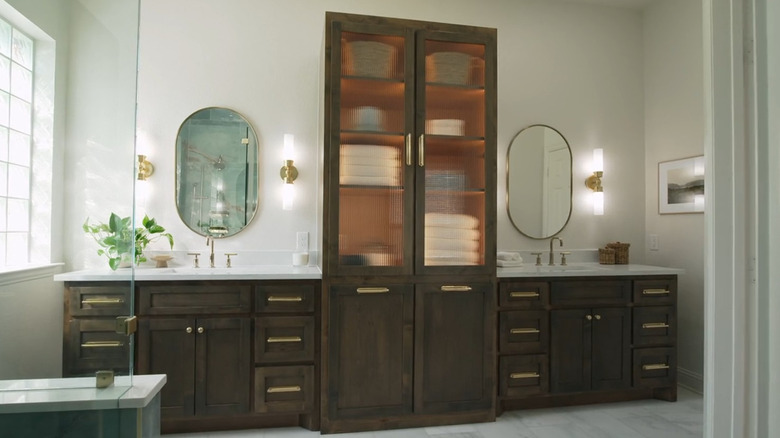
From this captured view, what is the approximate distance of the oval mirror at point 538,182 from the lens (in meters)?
3.58

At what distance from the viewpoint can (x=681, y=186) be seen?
350 centimetres

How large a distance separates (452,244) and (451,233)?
0.07 metres

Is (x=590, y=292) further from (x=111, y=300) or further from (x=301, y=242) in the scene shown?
(x=111, y=300)

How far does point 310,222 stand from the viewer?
10.7ft

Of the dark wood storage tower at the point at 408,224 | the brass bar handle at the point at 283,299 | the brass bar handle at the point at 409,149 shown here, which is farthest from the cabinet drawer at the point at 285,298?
the brass bar handle at the point at 409,149

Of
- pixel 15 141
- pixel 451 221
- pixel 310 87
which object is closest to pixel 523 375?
pixel 451 221

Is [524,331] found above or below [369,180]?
below

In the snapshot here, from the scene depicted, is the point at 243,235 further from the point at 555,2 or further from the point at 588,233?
the point at 555,2

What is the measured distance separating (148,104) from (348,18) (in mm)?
1510

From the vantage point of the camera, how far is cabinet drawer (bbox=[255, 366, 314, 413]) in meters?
2.58

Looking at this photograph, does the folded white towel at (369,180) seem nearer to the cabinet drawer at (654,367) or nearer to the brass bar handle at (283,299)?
the brass bar handle at (283,299)

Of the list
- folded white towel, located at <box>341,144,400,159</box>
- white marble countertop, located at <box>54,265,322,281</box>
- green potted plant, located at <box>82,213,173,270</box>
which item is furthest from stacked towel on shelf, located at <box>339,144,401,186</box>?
green potted plant, located at <box>82,213,173,270</box>

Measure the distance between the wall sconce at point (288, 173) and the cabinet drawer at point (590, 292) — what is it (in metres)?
1.88

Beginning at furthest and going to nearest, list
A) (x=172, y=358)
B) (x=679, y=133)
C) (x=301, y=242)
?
(x=679, y=133) < (x=301, y=242) < (x=172, y=358)
